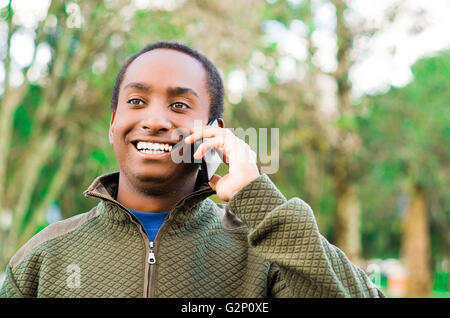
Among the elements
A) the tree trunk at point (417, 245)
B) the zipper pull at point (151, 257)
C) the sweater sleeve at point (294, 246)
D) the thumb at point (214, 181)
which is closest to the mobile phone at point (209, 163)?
the thumb at point (214, 181)

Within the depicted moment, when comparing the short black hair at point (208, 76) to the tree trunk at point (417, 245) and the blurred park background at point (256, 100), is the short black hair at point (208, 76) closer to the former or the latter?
the blurred park background at point (256, 100)

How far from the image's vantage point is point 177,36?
30.0ft

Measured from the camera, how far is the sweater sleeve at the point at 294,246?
1.89 meters

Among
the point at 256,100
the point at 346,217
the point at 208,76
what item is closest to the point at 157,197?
the point at 208,76

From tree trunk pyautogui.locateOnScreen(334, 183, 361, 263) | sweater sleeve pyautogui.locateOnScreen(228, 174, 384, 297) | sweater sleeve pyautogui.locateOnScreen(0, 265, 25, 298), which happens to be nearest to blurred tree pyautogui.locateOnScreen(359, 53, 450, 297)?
tree trunk pyautogui.locateOnScreen(334, 183, 361, 263)

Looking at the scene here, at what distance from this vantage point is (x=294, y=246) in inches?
75.2

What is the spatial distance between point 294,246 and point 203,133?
1.84ft

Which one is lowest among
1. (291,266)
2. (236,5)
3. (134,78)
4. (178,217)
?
(291,266)

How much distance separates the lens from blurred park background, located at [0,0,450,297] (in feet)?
32.2

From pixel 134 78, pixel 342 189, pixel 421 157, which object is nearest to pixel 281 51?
pixel 342 189

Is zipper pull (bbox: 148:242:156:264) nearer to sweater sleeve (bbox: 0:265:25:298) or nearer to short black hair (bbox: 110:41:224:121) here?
sweater sleeve (bbox: 0:265:25:298)

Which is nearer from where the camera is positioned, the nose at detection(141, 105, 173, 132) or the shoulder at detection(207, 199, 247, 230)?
the nose at detection(141, 105, 173, 132)
